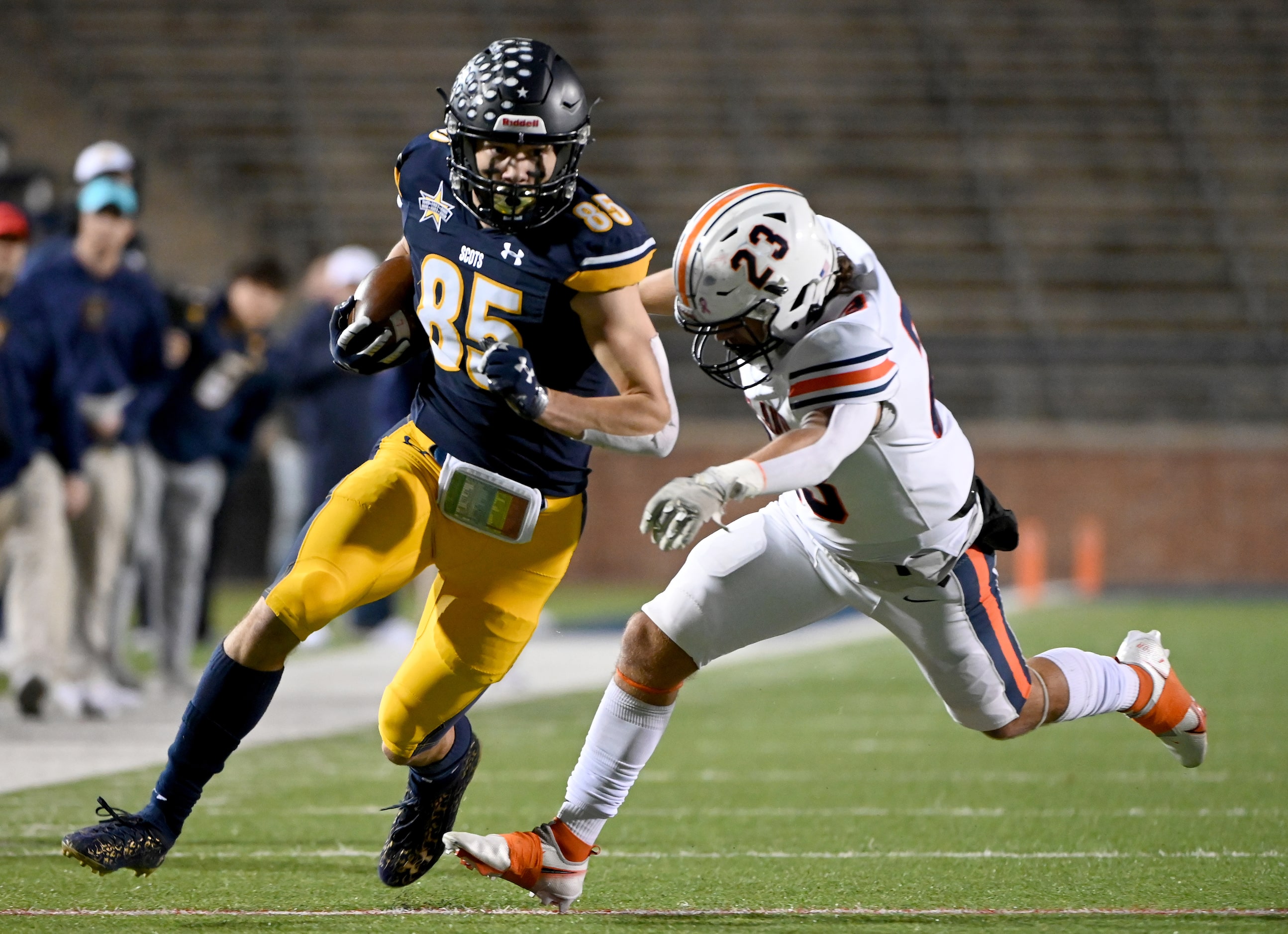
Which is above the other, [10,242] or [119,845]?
[119,845]

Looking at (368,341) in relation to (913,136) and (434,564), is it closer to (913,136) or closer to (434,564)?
(434,564)

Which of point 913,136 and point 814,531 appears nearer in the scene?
point 814,531

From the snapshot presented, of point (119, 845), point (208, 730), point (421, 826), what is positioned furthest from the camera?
point (421, 826)

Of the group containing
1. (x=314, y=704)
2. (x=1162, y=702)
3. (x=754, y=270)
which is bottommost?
(x=314, y=704)

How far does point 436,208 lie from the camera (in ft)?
11.6

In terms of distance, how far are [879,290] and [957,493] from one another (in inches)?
A: 17.2

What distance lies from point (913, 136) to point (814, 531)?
14.8m

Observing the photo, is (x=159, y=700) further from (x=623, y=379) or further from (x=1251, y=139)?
(x=1251, y=139)

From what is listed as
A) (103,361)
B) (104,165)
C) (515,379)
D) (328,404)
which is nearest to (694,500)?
(515,379)

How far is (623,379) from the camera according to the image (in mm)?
3355

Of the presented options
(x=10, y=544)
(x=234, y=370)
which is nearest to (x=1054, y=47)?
(x=234, y=370)

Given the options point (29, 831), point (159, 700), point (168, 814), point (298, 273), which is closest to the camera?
point (168, 814)

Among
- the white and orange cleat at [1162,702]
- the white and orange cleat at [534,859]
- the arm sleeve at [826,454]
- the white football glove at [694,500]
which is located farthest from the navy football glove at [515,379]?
the white and orange cleat at [1162,702]

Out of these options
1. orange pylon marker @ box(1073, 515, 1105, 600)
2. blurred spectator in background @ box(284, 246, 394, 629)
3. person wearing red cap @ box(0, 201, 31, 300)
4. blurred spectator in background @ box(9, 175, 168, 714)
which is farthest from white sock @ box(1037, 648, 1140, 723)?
orange pylon marker @ box(1073, 515, 1105, 600)
